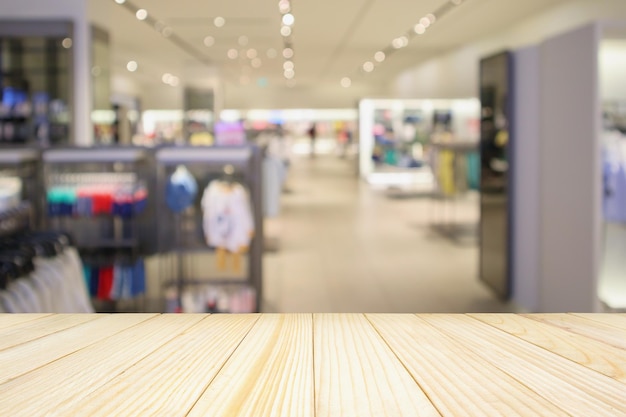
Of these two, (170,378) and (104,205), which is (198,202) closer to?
(104,205)

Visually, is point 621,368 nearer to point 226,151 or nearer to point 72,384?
point 72,384

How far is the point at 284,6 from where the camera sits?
13133 mm

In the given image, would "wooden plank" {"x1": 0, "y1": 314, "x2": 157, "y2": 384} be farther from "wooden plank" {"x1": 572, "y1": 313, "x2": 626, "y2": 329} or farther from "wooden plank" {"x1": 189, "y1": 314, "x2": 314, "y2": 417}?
"wooden plank" {"x1": 572, "y1": 313, "x2": 626, "y2": 329}

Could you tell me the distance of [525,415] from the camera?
1.00 metres

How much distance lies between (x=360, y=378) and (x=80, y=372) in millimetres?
399

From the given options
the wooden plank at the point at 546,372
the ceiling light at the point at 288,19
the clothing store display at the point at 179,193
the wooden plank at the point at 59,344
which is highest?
the ceiling light at the point at 288,19

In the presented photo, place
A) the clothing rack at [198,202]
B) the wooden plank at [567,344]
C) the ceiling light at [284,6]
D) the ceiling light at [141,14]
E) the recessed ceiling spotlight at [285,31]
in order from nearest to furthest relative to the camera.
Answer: the wooden plank at [567,344], the clothing rack at [198,202], the ceiling light at [284,6], the ceiling light at [141,14], the recessed ceiling spotlight at [285,31]

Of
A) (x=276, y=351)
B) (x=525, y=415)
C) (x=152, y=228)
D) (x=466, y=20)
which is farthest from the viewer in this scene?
(x=466, y=20)

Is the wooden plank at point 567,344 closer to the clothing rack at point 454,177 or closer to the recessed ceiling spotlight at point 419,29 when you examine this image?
the clothing rack at point 454,177

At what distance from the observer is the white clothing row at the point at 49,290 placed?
3111mm

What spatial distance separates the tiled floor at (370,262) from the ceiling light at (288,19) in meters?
3.35

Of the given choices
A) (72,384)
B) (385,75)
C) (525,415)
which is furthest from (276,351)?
(385,75)

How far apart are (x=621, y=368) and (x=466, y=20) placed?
15004 mm

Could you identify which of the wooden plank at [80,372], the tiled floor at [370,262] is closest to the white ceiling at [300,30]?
the tiled floor at [370,262]
